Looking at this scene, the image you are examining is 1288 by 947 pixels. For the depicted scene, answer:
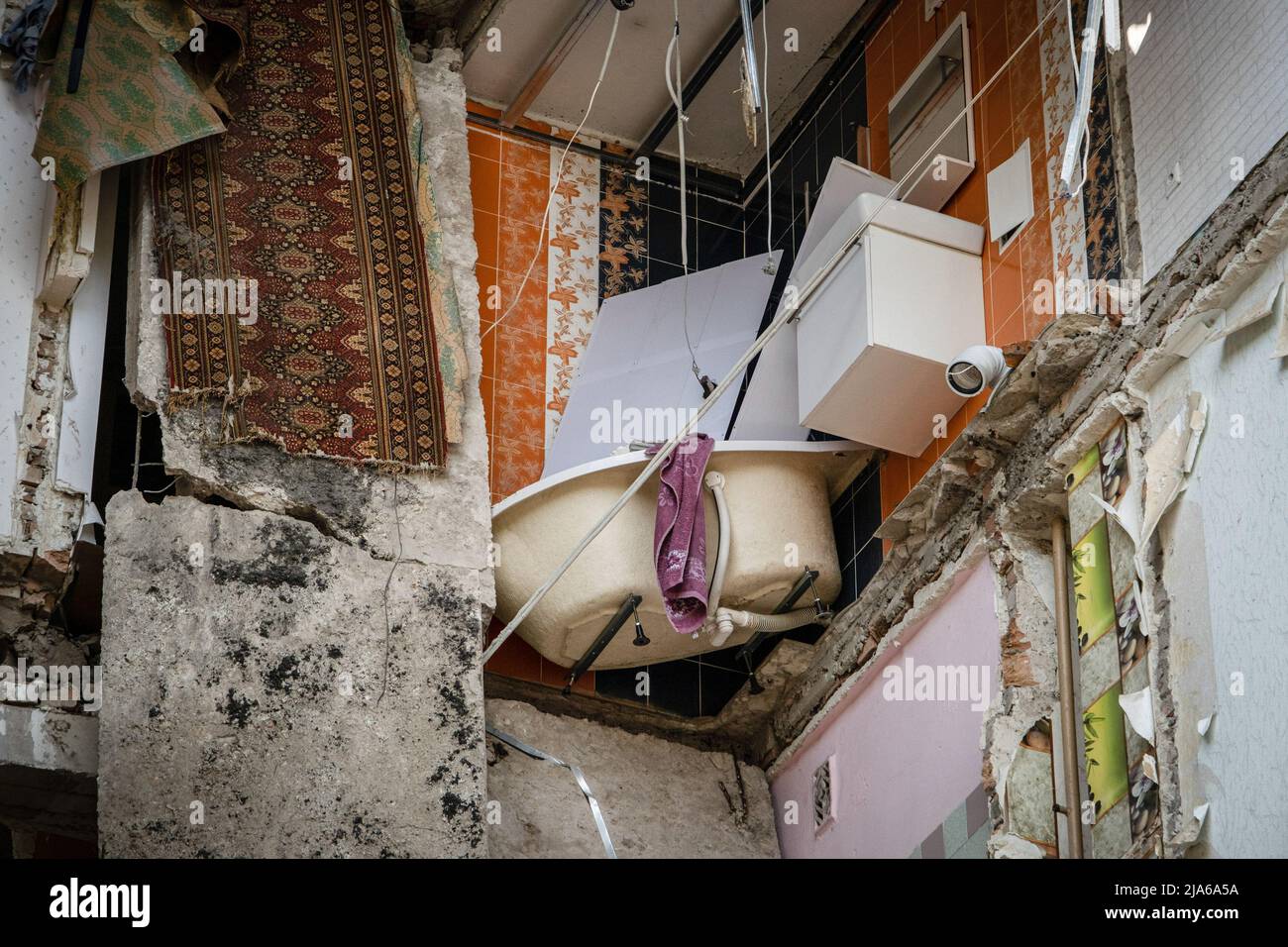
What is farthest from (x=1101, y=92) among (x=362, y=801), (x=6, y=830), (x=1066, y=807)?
(x=6, y=830)

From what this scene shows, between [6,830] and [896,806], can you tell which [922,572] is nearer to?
[896,806]

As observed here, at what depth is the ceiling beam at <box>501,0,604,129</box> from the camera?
7.16 metres

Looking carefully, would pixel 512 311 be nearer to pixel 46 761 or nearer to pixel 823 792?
pixel 823 792

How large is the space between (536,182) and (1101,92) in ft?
9.57

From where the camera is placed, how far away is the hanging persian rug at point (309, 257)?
18.9ft

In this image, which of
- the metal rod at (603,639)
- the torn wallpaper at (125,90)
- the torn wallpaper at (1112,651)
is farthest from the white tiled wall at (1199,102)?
the torn wallpaper at (125,90)

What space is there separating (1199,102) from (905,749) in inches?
87.2

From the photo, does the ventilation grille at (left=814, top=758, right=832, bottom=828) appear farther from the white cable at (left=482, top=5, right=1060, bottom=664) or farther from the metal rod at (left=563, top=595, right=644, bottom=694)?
the white cable at (left=482, top=5, right=1060, bottom=664)

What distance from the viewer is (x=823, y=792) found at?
613 cm

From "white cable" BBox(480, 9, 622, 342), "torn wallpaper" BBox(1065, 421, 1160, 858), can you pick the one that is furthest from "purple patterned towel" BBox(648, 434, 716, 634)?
"torn wallpaper" BBox(1065, 421, 1160, 858)

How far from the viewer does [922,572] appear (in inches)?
222

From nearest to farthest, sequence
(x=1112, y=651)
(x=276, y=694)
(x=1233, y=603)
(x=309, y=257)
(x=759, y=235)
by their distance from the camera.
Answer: (x=1233, y=603), (x=1112, y=651), (x=276, y=694), (x=309, y=257), (x=759, y=235)

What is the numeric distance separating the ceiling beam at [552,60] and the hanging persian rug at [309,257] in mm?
828

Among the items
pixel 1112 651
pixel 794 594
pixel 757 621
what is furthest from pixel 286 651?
pixel 1112 651
